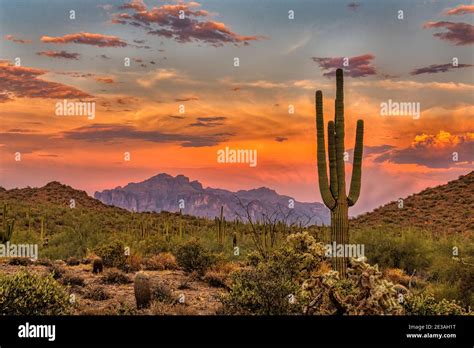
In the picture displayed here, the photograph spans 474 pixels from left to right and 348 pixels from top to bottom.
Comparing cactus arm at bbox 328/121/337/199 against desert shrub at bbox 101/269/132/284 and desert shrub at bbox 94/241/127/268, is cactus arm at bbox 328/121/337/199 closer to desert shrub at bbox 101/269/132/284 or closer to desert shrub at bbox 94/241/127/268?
desert shrub at bbox 101/269/132/284

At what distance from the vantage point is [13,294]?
9875 mm

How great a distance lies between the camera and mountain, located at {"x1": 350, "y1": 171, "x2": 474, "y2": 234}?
125ft

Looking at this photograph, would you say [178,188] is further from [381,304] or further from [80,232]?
[381,304]

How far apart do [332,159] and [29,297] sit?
8526mm

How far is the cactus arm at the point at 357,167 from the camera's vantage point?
1542 centimetres

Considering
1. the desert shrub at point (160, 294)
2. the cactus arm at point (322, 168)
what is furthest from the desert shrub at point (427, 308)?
the desert shrub at point (160, 294)

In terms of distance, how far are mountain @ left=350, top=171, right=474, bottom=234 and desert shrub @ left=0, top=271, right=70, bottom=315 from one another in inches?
1162

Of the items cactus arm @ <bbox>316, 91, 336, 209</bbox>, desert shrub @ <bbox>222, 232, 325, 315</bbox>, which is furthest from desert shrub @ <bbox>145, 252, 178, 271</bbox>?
desert shrub @ <bbox>222, 232, 325, 315</bbox>

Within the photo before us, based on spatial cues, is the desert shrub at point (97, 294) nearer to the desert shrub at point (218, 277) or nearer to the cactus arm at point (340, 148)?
the desert shrub at point (218, 277)

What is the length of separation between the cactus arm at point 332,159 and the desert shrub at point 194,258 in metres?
4.56

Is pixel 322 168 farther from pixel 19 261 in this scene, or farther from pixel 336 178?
pixel 19 261

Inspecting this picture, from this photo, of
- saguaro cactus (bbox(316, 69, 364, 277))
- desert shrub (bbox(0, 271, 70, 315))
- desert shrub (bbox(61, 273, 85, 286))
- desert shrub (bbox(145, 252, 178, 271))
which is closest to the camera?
desert shrub (bbox(0, 271, 70, 315))

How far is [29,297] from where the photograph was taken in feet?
32.4
